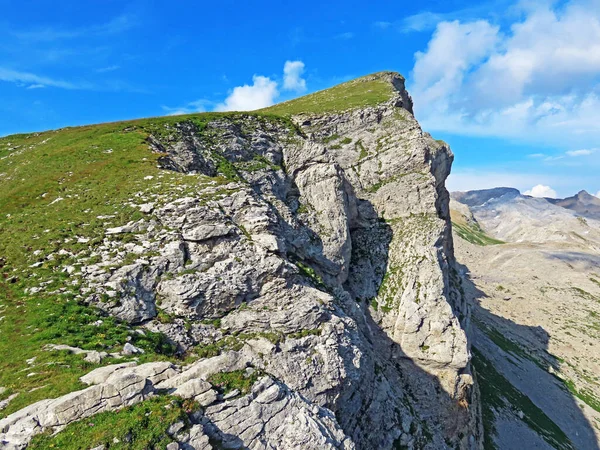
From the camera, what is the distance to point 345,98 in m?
66.8

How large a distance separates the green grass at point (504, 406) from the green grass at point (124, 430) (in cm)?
5213

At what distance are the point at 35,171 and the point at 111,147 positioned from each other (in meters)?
7.94

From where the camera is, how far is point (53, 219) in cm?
2741

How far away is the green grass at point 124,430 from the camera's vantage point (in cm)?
1289

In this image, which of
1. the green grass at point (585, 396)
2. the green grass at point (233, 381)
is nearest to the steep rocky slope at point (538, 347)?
the green grass at point (585, 396)

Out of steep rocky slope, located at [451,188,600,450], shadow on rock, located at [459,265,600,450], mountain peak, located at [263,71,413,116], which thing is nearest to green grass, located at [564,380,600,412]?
steep rocky slope, located at [451,188,600,450]

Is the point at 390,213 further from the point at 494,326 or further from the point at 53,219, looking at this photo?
the point at 494,326

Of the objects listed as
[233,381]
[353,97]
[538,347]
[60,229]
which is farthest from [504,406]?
[60,229]

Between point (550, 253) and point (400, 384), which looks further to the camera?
point (550, 253)

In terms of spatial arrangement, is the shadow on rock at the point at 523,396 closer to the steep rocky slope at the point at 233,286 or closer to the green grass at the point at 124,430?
the steep rocky slope at the point at 233,286

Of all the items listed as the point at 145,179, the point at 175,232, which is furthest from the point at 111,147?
the point at 175,232

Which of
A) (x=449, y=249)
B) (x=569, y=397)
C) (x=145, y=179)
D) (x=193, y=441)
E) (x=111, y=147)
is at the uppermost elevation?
(x=111, y=147)

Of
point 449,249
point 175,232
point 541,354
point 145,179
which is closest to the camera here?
point 175,232

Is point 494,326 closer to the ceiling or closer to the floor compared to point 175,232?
closer to the floor
